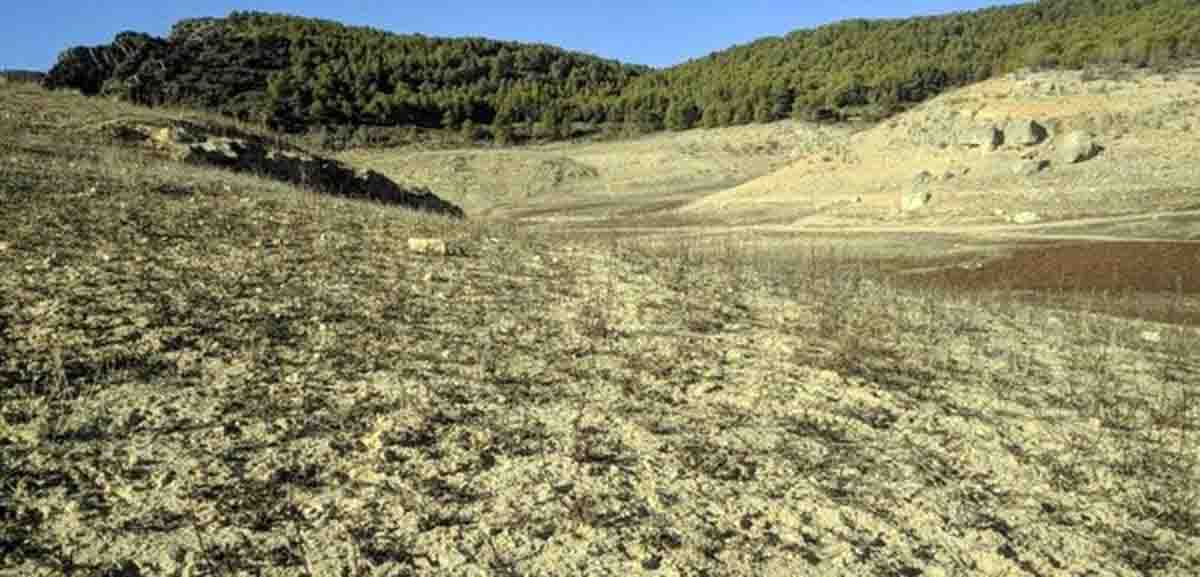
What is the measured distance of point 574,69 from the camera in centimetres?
10244

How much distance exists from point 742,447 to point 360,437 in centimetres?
196

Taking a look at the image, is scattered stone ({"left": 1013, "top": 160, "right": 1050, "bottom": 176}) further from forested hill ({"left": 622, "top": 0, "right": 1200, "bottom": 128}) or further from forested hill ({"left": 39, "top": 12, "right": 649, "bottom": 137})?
forested hill ({"left": 39, "top": 12, "right": 649, "bottom": 137})

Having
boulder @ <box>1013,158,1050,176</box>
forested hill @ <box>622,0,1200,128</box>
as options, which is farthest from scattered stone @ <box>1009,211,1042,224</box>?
forested hill @ <box>622,0,1200,128</box>

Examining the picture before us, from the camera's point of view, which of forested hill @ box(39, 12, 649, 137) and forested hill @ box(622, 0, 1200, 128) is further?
forested hill @ box(39, 12, 649, 137)

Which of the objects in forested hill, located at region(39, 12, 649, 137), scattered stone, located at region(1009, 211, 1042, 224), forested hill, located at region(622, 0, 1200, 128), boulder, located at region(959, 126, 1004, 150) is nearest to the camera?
scattered stone, located at region(1009, 211, 1042, 224)

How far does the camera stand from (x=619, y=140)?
66.6 m

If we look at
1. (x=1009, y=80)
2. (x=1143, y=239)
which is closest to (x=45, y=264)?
(x=1143, y=239)

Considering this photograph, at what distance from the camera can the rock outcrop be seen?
45.1 feet

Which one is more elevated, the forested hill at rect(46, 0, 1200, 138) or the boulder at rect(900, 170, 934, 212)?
the forested hill at rect(46, 0, 1200, 138)

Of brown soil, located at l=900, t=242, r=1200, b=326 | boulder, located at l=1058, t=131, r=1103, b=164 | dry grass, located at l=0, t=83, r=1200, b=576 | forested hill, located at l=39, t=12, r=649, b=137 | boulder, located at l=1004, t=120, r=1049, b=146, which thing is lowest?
brown soil, located at l=900, t=242, r=1200, b=326

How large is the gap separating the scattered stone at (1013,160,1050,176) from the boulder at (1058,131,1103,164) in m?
0.56

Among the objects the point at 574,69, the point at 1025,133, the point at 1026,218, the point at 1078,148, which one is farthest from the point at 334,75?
the point at 1026,218

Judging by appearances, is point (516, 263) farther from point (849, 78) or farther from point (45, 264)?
point (849, 78)

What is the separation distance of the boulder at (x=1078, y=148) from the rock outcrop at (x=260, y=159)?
24725mm
